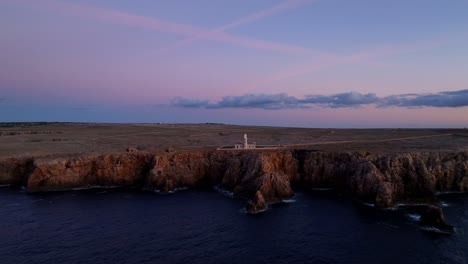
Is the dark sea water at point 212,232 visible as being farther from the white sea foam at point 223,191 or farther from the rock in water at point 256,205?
the white sea foam at point 223,191

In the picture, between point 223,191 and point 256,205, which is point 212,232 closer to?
point 256,205

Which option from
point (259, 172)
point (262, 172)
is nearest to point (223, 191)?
point (259, 172)

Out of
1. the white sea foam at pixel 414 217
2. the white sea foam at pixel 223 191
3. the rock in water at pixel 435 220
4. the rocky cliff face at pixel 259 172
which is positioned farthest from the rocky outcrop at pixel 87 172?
the rock in water at pixel 435 220

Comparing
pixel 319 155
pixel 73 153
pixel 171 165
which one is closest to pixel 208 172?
pixel 171 165

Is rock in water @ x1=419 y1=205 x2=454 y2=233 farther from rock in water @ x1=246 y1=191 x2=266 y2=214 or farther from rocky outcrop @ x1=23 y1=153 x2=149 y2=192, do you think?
rocky outcrop @ x1=23 y1=153 x2=149 y2=192

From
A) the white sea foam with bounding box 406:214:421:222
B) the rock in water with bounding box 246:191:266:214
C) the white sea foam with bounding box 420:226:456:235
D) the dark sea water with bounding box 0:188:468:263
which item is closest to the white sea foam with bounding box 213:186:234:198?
the dark sea water with bounding box 0:188:468:263

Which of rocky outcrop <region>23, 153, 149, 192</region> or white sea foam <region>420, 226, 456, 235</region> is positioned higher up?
rocky outcrop <region>23, 153, 149, 192</region>
